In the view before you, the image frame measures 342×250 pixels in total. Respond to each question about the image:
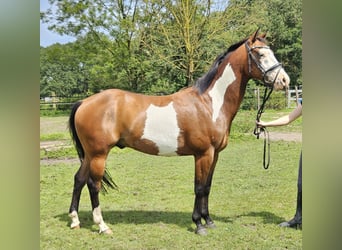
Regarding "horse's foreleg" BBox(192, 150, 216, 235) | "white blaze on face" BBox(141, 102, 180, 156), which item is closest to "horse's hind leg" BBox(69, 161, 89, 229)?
"white blaze on face" BBox(141, 102, 180, 156)

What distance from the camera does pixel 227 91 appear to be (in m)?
2.12

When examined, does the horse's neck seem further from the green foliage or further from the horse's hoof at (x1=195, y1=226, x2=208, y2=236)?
the horse's hoof at (x1=195, y1=226, x2=208, y2=236)

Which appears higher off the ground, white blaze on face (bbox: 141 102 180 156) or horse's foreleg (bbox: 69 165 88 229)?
white blaze on face (bbox: 141 102 180 156)

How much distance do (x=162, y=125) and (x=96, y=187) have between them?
478mm

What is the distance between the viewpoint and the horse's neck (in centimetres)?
211

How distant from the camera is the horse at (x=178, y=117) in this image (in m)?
2.08

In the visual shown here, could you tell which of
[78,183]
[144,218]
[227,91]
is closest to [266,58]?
[227,91]

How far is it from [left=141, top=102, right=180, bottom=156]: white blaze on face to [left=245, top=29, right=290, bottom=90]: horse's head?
488 millimetres

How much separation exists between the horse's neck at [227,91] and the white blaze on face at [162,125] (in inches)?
9.0

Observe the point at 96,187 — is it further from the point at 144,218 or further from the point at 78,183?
the point at 144,218

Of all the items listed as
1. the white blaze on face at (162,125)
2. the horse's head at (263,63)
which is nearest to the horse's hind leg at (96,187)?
the white blaze on face at (162,125)

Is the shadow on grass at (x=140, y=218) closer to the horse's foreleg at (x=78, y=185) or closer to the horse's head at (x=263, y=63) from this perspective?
the horse's foreleg at (x=78, y=185)
